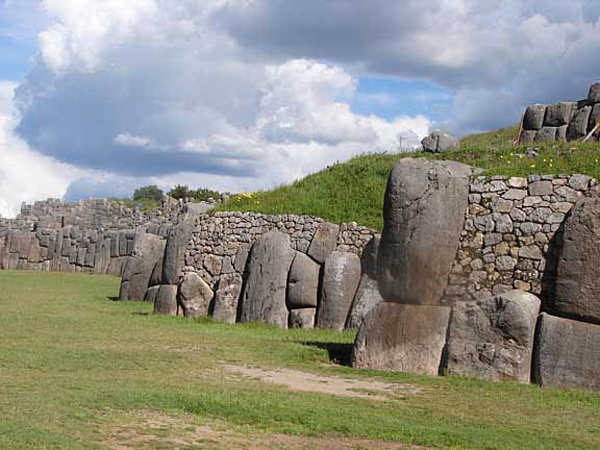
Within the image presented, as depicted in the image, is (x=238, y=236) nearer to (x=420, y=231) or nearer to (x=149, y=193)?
(x=420, y=231)

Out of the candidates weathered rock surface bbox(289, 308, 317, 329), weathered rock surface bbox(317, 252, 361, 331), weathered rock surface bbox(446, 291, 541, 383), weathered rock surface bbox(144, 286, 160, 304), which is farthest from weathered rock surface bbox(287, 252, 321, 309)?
weathered rock surface bbox(144, 286, 160, 304)

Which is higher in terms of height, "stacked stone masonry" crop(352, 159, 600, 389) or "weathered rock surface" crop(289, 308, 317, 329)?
"stacked stone masonry" crop(352, 159, 600, 389)

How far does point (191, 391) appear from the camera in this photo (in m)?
11.4

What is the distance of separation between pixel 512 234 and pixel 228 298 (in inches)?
376

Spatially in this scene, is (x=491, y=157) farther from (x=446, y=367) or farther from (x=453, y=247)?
(x=446, y=367)

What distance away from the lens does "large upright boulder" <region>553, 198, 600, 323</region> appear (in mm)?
12906

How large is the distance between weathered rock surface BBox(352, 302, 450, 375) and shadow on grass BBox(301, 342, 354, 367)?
675 mm

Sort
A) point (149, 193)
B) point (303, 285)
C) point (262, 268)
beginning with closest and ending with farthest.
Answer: point (303, 285), point (262, 268), point (149, 193)

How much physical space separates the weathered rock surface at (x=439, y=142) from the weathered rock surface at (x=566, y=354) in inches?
630

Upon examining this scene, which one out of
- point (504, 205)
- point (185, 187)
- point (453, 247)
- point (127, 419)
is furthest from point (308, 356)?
point (185, 187)

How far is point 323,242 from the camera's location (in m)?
22.0

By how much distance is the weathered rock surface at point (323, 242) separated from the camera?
71.5ft

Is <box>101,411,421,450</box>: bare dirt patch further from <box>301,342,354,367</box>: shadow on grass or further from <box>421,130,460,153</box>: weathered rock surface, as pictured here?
<box>421,130,460,153</box>: weathered rock surface

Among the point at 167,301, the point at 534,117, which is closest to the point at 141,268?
the point at 167,301
